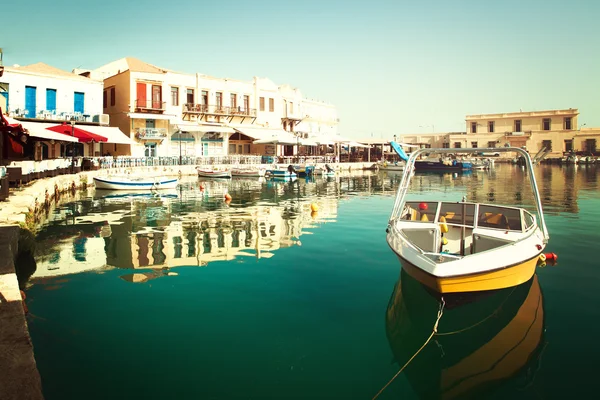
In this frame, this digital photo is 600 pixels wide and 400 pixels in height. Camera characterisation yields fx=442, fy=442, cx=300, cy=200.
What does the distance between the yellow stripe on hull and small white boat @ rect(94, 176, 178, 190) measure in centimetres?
2255

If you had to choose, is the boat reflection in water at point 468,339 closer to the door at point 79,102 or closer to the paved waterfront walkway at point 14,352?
the paved waterfront walkway at point 14,352

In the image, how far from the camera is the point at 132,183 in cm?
2675

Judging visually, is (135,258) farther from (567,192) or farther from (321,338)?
(567,192)

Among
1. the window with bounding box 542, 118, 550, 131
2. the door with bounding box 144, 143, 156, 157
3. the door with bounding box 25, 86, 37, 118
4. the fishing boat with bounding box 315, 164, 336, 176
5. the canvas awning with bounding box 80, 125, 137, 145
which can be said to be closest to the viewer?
the door with bounding box 25, 86, 37, 118

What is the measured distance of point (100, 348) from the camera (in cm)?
591

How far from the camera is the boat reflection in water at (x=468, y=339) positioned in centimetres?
527

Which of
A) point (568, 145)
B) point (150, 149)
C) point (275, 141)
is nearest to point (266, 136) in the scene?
point (275, 141)

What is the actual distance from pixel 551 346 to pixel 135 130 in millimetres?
39236

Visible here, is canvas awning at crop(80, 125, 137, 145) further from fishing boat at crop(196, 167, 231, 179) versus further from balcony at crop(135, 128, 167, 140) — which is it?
fishing boat at crop(196, 167, 231, 179)

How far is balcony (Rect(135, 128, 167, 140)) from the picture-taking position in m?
39.5

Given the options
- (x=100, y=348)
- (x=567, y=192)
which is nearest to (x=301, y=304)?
(x=100, y=348)

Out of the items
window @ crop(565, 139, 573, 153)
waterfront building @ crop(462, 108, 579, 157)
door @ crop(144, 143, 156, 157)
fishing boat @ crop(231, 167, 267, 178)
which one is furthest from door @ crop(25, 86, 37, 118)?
window @ crop(565, 139, 573, 153)

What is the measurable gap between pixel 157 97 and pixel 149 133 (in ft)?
13.1

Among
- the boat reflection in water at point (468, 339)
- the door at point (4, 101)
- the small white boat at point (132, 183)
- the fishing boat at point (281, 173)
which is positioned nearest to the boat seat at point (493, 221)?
the boat reflection in water at point (468, 339)
